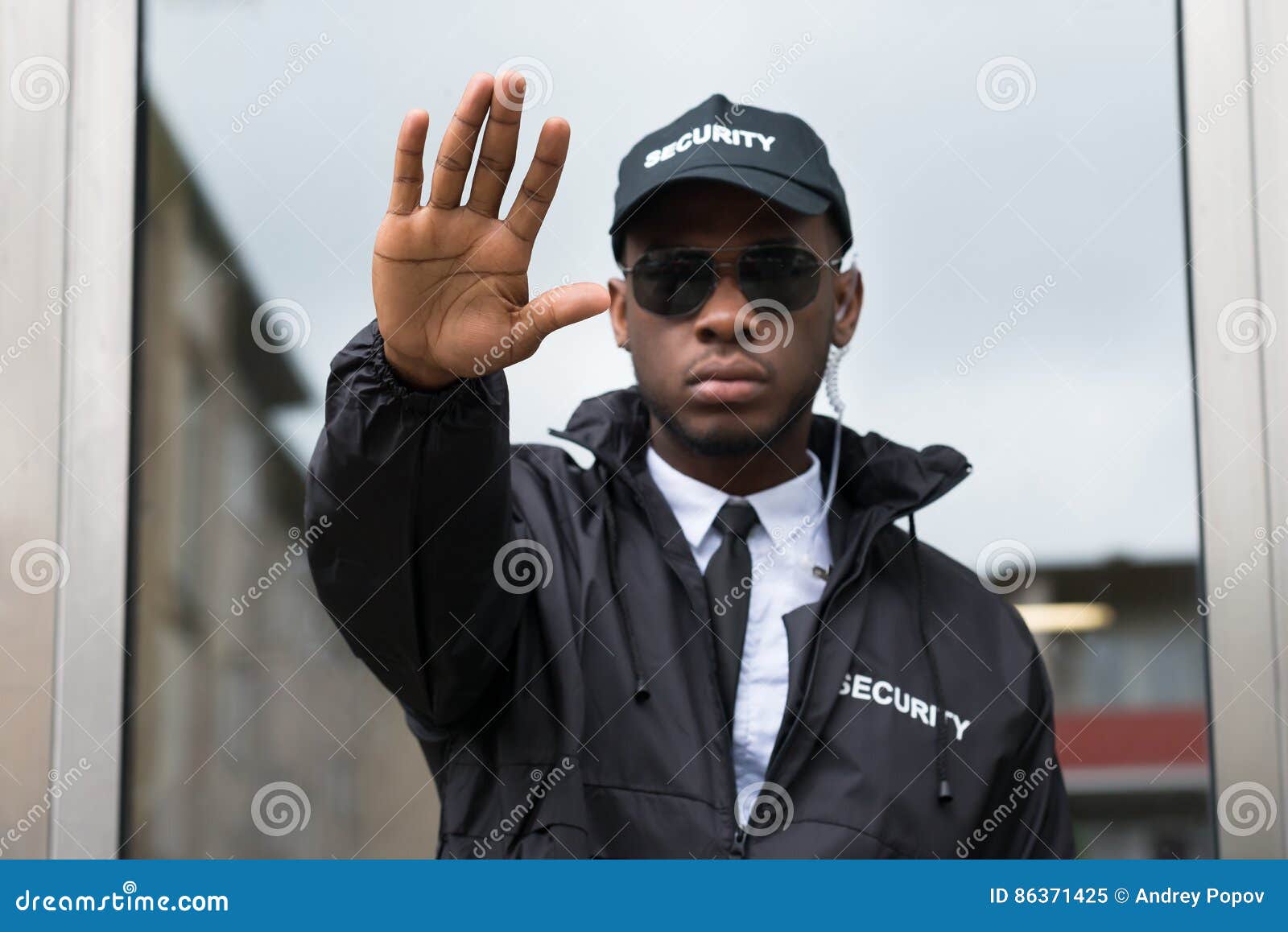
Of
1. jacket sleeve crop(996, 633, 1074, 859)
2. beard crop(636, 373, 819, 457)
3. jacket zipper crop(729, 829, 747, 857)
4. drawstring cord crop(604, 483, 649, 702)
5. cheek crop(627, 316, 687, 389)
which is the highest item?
cheek crop(627, 316, 687, 389)

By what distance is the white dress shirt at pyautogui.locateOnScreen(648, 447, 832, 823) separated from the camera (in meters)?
1.87

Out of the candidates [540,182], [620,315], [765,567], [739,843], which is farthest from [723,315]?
[739,843]

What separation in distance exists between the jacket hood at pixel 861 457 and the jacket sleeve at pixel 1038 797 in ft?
1.09

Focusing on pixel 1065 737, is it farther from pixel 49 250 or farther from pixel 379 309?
pixel 49 250

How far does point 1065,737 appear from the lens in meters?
2.56

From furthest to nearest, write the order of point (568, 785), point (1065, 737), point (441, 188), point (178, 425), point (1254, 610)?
point (1065, 737) → point (178, 425) → point (1254, 610) → point (568, 785) → point (441, 188)

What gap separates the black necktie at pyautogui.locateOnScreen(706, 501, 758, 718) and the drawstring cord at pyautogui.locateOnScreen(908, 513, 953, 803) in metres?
0.29

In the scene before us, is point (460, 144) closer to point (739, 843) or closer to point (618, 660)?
point (618, 660)

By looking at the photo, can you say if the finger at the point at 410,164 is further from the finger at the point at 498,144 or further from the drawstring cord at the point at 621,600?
the drawstring cord at the point at 621,600

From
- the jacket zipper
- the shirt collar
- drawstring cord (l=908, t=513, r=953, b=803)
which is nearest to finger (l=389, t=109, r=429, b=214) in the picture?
the shirt collar

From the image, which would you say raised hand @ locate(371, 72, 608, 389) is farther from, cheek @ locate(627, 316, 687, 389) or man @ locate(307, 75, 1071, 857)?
cheek @ locate(627, 316, 687, 389)

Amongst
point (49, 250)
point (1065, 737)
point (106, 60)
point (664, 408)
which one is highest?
point (106, 60)

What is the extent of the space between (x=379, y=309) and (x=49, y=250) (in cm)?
103

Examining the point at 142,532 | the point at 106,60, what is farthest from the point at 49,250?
the point at 142,532
